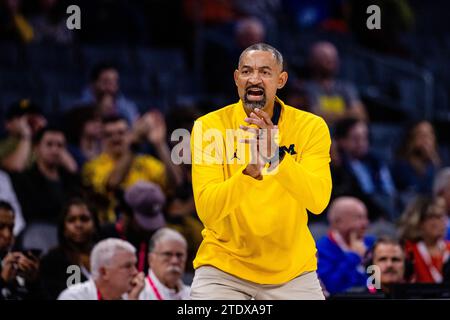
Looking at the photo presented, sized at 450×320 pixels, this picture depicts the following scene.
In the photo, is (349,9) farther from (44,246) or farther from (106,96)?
(44,246)

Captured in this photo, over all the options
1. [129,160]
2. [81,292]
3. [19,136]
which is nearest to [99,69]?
[19,136]

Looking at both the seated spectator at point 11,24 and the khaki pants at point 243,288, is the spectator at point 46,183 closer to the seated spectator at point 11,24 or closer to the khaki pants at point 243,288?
the seated spectator at point 11,24

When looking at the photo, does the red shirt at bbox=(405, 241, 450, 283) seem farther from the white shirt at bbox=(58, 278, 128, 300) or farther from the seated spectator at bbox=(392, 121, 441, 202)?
the white shirt at bbox=(58, 278, 128, 300)

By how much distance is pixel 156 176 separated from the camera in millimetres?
8266

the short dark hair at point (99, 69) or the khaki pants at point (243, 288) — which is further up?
the short dark hair at point (99, 69)

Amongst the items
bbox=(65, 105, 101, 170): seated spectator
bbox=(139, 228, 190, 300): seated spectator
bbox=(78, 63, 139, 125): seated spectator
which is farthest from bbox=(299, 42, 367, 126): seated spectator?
bbox=(139, 228, 190, 300): seated spectator

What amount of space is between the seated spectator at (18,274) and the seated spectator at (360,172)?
2.90m

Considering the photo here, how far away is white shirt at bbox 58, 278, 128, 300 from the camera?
6124 millimetres

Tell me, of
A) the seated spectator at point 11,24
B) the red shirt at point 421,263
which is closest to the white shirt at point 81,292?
the red shirt at point 421,263

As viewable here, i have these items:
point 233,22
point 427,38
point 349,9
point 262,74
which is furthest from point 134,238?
point 427,38

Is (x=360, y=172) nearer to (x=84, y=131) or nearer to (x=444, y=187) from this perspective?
(x=444, y=187)

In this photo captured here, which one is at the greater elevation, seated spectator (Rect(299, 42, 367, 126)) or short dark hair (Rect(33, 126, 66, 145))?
seated spectator (Rect(299, 42, 367, 126))

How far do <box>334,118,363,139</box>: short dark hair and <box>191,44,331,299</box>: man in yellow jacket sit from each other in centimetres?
439

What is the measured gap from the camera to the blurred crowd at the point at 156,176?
660 cm
